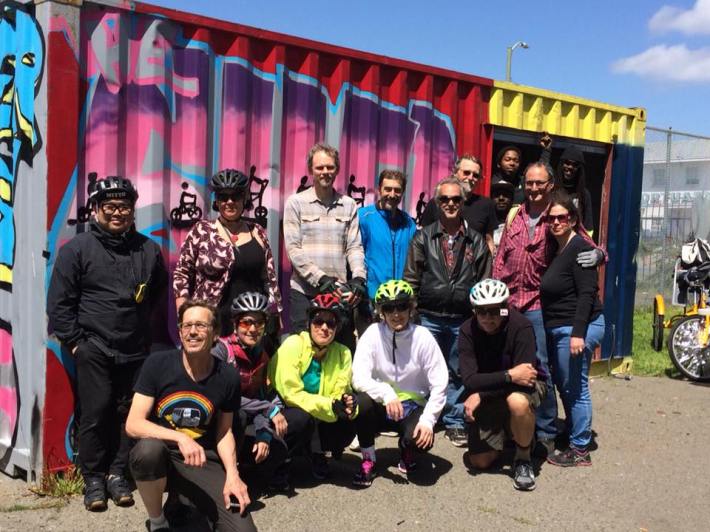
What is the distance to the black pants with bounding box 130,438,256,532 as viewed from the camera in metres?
3.81

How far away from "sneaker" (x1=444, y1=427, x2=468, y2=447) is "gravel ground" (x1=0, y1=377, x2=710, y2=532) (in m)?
0.09

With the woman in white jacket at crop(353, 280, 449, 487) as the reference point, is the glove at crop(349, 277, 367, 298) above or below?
above

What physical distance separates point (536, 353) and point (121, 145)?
3102 millimetres

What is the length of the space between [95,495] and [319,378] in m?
1.47

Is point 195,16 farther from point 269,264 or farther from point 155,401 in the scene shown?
point 155,401


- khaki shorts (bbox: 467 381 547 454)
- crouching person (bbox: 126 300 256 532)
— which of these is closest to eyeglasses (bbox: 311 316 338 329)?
crouching person (bbox: 126 300 256 532)

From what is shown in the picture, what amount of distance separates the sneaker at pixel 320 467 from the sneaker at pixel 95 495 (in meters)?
1.33

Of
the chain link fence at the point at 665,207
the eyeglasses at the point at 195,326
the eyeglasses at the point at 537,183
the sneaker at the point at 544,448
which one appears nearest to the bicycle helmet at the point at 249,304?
the eyeglasses at the point at 195,326

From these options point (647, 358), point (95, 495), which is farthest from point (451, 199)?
point (647, 358)

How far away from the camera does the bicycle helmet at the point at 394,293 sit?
4984 mm

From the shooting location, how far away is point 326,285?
502 cm

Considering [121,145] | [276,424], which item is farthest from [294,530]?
[121,145]

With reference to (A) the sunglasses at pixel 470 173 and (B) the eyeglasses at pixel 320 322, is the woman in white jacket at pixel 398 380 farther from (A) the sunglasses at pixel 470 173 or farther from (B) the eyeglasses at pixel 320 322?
(A) the sunglasses at pixel 470 173

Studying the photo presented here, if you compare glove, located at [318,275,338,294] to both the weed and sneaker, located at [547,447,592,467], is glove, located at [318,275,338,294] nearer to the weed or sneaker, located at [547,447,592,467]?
the weed
